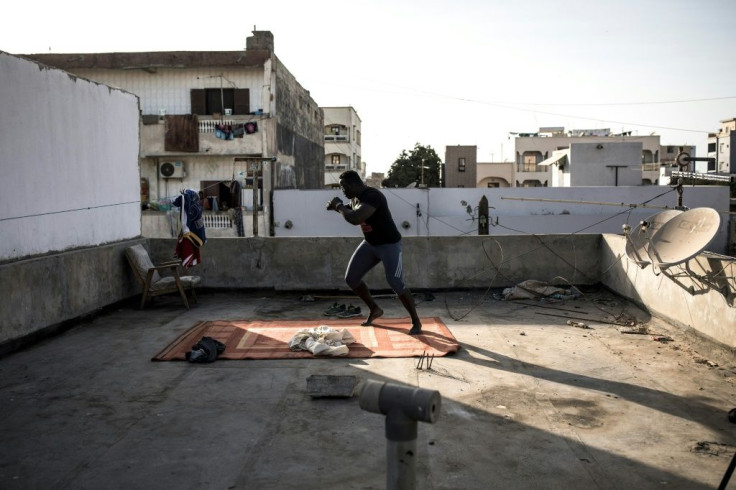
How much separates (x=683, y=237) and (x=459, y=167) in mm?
38795

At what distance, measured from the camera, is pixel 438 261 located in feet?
35.7

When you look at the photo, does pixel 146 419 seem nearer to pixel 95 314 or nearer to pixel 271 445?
pixel 271 445

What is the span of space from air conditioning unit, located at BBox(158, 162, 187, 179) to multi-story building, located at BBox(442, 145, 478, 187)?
2073 centimetres

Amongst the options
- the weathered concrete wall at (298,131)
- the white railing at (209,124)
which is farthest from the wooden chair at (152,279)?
the weathered concrete wall at (298,131)

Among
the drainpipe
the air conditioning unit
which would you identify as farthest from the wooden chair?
the air conditioning unit

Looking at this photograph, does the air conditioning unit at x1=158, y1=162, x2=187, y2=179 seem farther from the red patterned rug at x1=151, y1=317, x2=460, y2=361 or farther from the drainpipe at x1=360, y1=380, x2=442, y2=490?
the drainpipe at x1=360, y1=380, x2=442, y2=490

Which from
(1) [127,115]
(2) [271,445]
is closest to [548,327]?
(2) [271,445]

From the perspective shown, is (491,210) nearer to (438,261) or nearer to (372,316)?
(438,261)

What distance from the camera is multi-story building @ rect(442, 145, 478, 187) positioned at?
4472 cm

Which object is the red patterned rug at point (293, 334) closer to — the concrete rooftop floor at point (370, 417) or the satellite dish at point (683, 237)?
the concrete rooftop floor at point (370, 417)

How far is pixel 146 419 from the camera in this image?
4.90 meters

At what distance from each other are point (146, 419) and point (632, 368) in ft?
15.2

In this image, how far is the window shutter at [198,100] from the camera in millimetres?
30219

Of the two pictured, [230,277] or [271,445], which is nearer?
[271,445]
